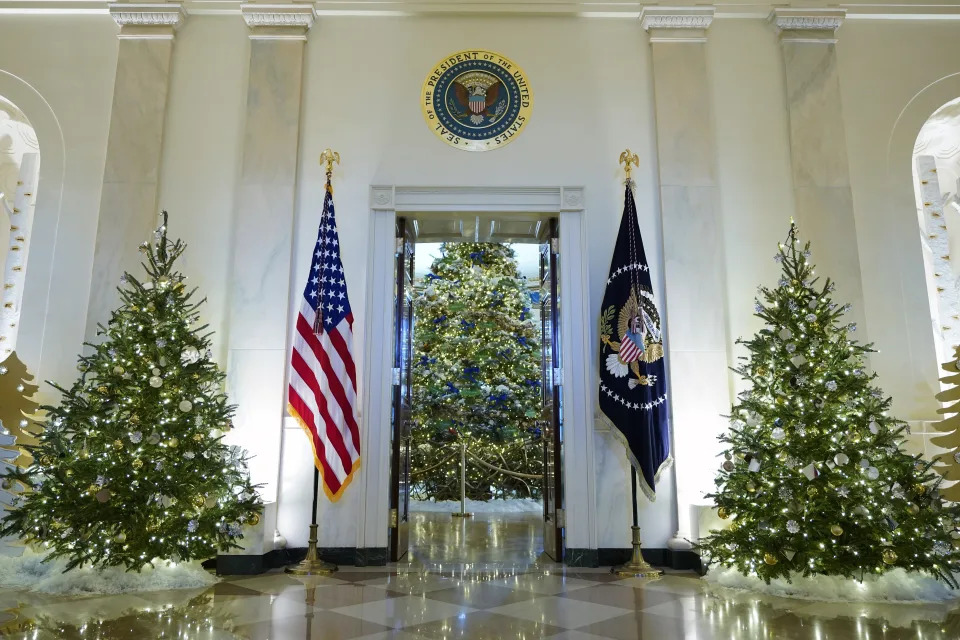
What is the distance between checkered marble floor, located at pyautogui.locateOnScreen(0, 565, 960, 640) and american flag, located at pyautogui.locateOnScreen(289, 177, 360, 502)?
1050 mm

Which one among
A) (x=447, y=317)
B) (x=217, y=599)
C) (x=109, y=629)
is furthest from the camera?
(x=447, y=317)

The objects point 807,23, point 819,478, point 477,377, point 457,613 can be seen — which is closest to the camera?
point 457,613

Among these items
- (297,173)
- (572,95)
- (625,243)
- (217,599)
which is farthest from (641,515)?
(297,173)

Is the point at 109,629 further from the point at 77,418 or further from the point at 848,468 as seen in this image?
the point at 848,468

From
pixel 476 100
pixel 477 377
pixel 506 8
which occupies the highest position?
pixel 506 8

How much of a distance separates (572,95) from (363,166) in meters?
2.26

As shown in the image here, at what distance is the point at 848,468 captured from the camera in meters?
4.88

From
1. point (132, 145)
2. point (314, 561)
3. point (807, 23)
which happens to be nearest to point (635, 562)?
point (314, 561)

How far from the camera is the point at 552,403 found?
6.68m

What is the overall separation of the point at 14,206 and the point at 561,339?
5.99 m

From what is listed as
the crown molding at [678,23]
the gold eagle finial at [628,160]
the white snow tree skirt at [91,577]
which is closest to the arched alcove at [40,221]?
the white snow tree skirt at [91,577]

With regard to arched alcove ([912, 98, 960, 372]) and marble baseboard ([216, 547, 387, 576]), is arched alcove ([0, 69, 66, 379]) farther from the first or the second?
arched alcove ([912, 98, 960, 372])

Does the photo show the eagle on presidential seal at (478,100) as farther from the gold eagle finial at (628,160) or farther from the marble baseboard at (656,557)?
the marble baseboard at (656,557)

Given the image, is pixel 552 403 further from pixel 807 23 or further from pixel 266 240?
pixel 807 23
